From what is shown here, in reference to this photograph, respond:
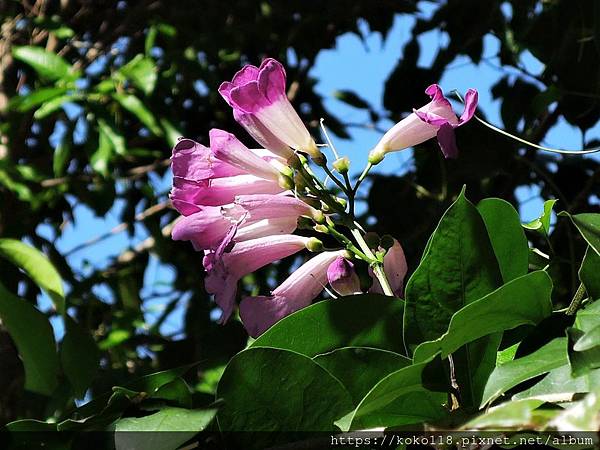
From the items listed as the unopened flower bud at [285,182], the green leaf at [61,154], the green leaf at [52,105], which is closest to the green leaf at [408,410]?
the unopened flower bud at [285,182]

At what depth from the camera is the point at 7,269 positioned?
1.74 m

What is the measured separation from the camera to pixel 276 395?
61cm

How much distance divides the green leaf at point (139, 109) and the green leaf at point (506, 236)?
5.19ft

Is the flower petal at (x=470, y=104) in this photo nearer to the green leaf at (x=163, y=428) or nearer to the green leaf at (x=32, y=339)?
the green leaf at (x=163, y=428)

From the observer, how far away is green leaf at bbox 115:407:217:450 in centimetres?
57

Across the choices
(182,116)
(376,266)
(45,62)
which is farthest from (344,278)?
(182,116)

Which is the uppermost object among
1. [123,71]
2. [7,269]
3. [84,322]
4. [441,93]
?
[441,93]

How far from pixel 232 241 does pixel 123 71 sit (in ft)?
5.22

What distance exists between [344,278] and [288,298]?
0.07 m

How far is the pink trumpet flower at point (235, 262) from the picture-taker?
806mm

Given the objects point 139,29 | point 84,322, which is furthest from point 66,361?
point 139,29

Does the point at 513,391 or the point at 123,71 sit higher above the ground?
the point at 513,391

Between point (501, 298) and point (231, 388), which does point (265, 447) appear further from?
point (501, 298)

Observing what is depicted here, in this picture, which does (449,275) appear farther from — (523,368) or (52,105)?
(52,105)
